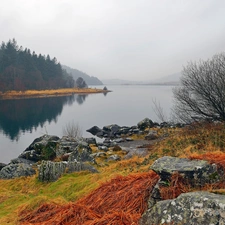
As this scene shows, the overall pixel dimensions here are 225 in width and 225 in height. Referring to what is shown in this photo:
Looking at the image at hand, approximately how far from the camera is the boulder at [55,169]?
9.23 metres

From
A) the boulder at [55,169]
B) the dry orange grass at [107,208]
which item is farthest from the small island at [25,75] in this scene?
the dry orange grass at [107,208]

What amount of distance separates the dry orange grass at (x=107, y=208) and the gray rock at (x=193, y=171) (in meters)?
0.35

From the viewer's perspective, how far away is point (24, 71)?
10219 cm

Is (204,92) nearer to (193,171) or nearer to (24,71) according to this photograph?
(193,171)

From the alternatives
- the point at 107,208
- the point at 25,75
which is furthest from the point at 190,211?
the point at 25,75

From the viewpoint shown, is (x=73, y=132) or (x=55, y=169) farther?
(x=73, y=132)

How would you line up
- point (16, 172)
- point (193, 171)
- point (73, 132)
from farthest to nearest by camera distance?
point (73, 132)
point (16, 172)
point (193, 171)

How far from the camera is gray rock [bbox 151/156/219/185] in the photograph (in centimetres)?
425

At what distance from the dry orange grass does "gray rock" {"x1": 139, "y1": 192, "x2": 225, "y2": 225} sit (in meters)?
0.40

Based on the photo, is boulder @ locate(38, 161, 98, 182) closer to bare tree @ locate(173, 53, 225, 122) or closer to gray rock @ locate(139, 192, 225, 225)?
gray rock @ locate(139, 192, 225, 225)

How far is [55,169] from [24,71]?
100887 millimetres

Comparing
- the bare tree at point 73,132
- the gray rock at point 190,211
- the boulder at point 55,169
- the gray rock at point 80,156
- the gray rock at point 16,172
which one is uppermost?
the gray rock at point 190,211

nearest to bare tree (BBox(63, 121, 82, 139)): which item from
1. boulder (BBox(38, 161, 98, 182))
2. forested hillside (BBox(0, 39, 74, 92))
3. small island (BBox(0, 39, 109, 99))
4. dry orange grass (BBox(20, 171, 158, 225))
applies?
boulder (BBox(38, 161, 98, 182))

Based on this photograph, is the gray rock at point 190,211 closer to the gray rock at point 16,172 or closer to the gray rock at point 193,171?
the gray rock at point 193,171
